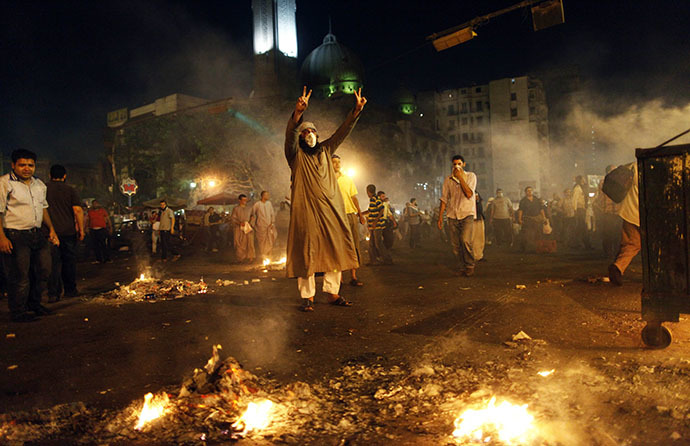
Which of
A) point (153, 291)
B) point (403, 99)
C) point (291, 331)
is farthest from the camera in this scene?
point (403, 99)

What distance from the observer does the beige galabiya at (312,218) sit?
517 centimetres

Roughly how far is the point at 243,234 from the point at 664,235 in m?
11.0

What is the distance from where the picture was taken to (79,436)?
2.28m

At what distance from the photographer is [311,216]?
206 inches

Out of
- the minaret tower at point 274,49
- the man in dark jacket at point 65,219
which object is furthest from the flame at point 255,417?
the minaret tower at point 274,49

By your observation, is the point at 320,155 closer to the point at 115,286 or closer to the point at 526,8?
the point at 115,286

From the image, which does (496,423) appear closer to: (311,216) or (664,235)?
(664,235)

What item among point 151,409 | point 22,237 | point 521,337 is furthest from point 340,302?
point 22,237

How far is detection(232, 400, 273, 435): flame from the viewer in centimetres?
229

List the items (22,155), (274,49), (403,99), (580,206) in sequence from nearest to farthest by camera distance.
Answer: (22,155) → (580,206) → (274,49) → (403,99)

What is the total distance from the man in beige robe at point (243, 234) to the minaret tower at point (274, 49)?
46427mm

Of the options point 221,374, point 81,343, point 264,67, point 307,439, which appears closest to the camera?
point 307,439

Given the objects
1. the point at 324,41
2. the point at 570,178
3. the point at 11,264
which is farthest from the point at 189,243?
the point at 570,178

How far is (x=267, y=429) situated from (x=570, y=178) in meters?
76.1
